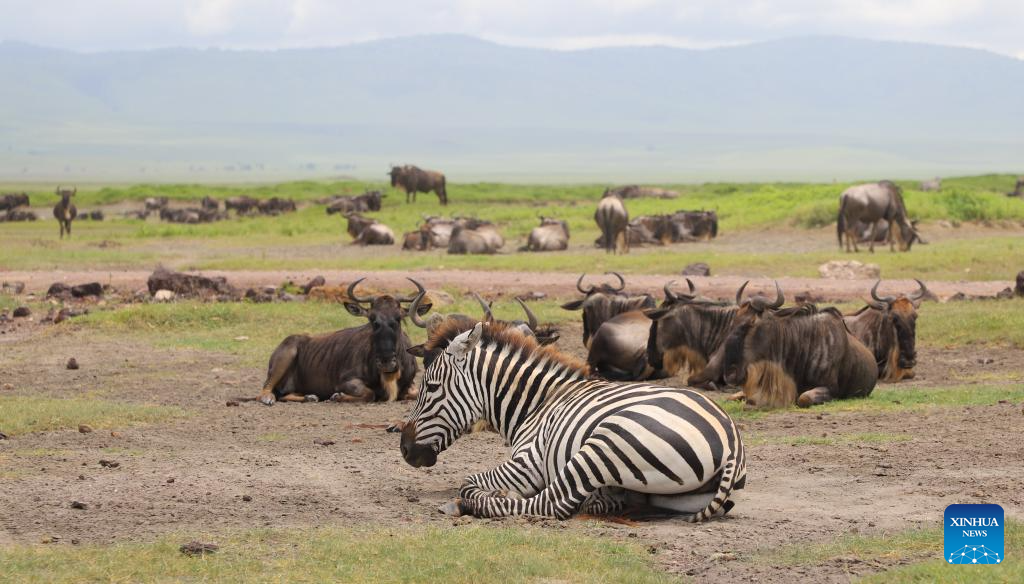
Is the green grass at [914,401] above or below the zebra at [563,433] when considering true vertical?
below

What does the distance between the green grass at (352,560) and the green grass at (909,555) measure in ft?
2.65

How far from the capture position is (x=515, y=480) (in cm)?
854

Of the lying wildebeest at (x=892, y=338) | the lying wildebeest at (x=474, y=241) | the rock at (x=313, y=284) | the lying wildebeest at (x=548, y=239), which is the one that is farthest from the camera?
the lying wildebeest at (x=548, y=239)

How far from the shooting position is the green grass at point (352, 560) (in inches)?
266

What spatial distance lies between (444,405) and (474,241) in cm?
2677

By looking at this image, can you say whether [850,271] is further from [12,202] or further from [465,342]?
[12,202]

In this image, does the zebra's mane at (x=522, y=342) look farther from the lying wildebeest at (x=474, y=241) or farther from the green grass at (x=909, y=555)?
the lying wildebeest at (x=474, y=241)

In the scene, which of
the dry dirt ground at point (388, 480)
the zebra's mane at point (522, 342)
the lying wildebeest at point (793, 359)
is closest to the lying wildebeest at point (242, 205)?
the dry dirt ground at point (388, 480)

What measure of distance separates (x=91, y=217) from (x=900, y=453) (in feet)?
165

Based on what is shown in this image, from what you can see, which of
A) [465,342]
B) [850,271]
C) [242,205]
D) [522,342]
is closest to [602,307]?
[522,342]

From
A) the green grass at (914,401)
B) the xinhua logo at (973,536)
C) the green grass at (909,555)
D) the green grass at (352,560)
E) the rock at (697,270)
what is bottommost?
the green grass at (914,401)

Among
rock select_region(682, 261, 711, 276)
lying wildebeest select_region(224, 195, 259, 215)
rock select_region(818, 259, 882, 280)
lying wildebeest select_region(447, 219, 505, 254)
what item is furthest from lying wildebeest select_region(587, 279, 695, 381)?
lying wildebeest select_region(224, 195, 259, 215)

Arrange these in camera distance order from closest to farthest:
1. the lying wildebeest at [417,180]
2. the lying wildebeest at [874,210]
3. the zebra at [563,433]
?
the zebra at [563,433] < the lying wildebeest at [874,210] < the lying wildebeest at [417,180]

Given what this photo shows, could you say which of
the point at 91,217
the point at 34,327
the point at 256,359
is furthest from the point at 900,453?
the point at 91,217
